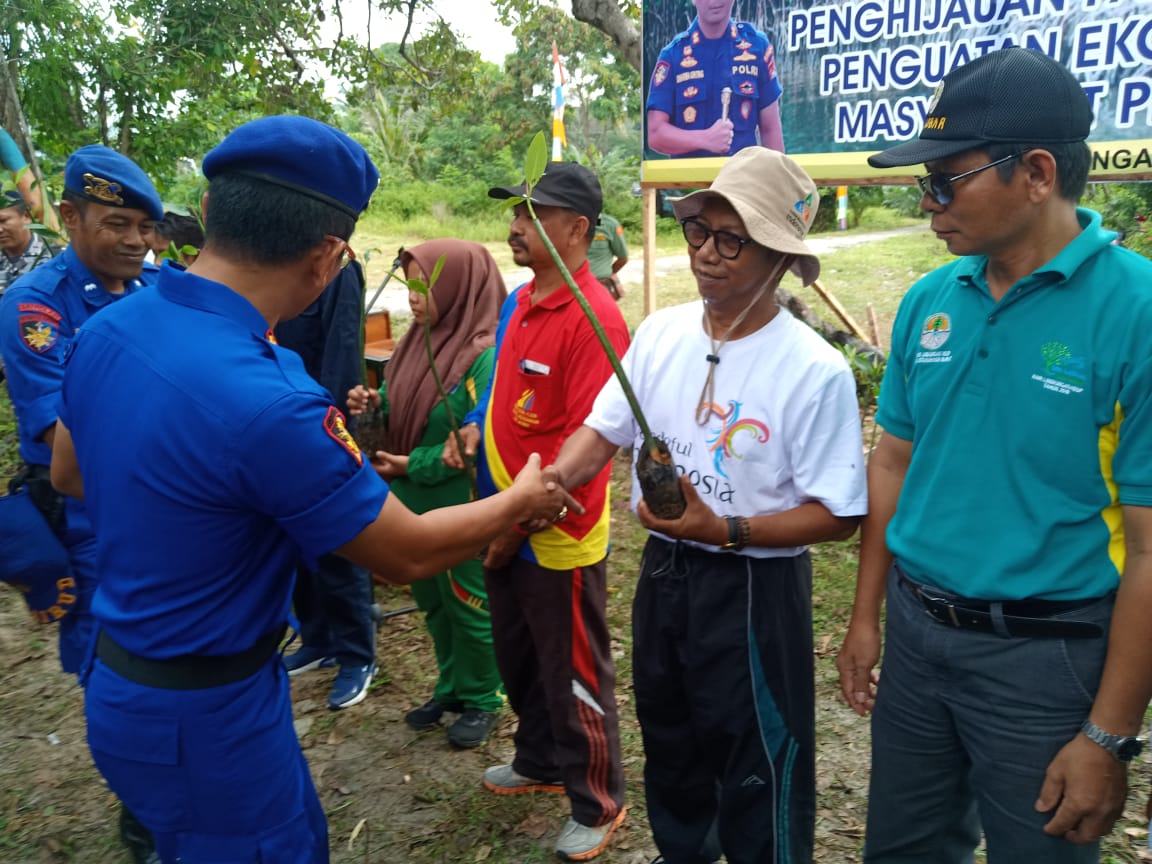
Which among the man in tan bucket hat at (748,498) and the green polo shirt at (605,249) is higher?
the green polo shirt at (605,249)

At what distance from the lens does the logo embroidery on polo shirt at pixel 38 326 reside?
8.11ft

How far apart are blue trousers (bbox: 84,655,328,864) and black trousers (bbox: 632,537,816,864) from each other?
0.90 m

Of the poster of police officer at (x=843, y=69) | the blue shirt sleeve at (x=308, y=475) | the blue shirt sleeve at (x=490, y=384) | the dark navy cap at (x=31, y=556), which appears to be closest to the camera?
the blue shirt sleeve at (x=308, y=475)

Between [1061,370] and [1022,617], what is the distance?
47cm

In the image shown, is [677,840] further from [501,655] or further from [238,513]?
[238,513]

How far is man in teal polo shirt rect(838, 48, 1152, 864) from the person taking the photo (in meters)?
1.51

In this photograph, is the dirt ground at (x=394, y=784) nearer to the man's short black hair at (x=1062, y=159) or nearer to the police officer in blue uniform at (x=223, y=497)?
the police officer in blue uniform at (x=223, y=497)

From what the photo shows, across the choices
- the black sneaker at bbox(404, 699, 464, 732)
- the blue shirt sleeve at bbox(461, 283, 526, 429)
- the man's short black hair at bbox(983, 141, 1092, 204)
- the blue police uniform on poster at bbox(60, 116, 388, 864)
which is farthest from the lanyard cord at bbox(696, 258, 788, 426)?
the black sneaker at bbox(404, 699, 464, 732)

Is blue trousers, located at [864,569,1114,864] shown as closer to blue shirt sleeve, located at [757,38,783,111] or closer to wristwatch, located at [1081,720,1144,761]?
wristwatch, located at [1081,720,1144,761]

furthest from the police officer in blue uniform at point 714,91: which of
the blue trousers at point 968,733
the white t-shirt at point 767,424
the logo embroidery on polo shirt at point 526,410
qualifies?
the blue trousers at point 968,733

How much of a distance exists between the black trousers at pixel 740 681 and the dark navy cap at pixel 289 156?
1122mm

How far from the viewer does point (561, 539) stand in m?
2.57

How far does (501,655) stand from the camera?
2.85 m

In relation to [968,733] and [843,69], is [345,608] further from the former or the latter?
[843,69]
